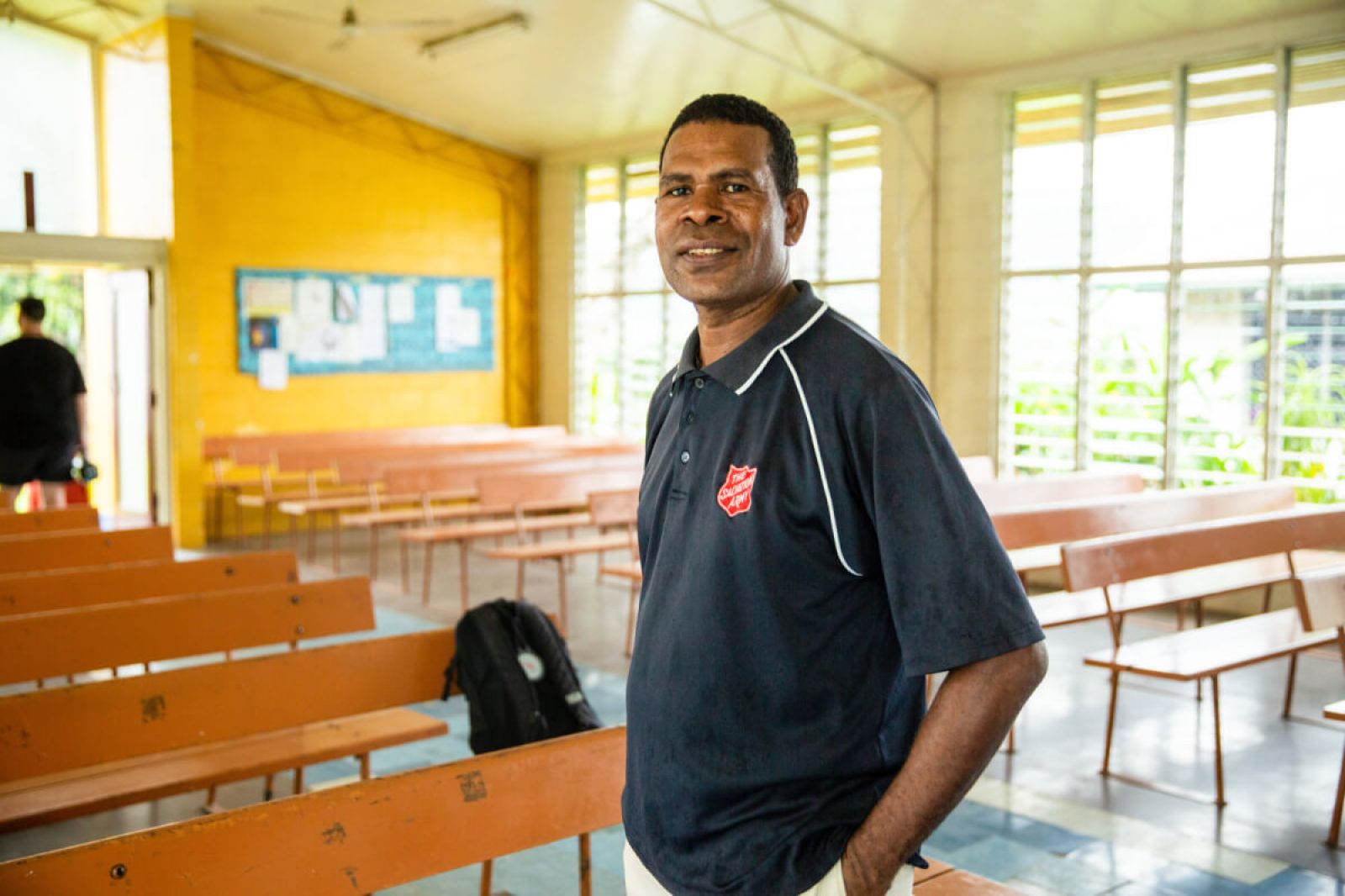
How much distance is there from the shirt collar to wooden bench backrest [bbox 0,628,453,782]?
2.01 metres

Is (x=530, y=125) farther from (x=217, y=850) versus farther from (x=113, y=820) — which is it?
(x=217, y=850)

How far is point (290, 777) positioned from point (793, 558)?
3576mm

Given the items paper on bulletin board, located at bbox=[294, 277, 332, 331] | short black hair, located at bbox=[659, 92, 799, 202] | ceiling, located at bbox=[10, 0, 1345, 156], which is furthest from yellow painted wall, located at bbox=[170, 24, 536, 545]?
short black hair, located at bbox=[659, 92, 799, 202]

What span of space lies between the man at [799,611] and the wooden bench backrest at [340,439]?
30.0 ft

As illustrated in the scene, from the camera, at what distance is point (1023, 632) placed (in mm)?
1285

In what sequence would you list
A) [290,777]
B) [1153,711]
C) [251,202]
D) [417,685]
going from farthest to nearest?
1. [251,202]
2. [1153,711]
3. [290,777]
4. [417,685]

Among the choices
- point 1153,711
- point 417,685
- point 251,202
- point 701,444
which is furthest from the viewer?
point 251,202

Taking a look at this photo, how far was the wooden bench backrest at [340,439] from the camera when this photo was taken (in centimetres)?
1002

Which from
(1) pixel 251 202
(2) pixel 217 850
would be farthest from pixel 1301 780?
(1) pixel 251 202

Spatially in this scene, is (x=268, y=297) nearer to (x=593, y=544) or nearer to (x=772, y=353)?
(x=593, y=544)

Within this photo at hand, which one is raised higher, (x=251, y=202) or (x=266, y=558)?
(x=251, y=202)

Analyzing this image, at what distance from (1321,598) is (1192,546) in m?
0.88

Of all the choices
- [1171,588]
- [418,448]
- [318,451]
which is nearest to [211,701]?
[1171,588]

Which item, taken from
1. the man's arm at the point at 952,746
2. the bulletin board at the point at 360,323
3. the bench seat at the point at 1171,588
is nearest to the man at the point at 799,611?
the man's arm at the point at 952,746
